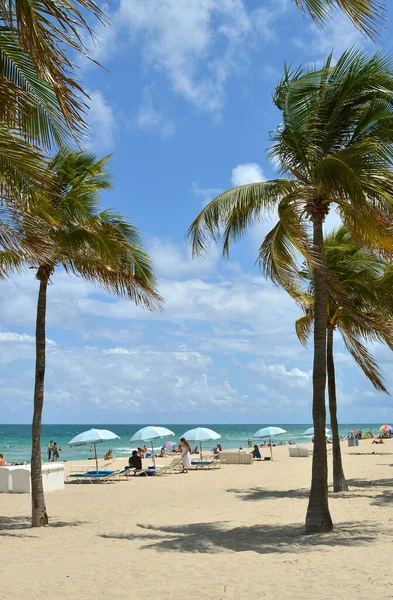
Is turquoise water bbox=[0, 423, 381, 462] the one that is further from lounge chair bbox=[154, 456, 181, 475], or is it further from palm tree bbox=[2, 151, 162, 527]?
palm tree bbox=[2, 151, 162, 527]

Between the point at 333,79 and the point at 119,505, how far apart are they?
1007cm

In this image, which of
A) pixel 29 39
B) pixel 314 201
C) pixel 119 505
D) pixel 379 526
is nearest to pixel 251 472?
pixel 119 505

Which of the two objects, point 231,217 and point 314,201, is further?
point 231,217

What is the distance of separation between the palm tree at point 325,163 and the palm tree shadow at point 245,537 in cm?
45

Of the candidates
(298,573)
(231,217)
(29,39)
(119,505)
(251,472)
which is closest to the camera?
(29,39)

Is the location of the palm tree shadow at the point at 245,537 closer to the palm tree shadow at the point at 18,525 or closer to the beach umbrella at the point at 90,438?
the palm tree shadow at the point at 18,525

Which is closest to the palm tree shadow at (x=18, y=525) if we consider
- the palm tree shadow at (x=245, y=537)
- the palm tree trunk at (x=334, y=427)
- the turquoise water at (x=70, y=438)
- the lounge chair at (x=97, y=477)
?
the palm tree shadow at (x=245, y=537)

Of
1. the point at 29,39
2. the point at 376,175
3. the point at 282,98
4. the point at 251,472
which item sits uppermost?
the point at 282,98

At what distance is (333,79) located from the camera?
8977 mm

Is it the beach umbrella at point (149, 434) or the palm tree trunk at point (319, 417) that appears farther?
the beach umbrella at point (149, 434)

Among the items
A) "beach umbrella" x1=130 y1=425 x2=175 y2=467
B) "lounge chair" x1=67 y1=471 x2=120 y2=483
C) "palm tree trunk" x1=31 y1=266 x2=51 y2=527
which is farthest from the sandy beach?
"beach umbrella" x1=130 y1=425 x2=175 y2=467

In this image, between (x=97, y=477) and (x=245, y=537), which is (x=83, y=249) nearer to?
(x=245, y=537)

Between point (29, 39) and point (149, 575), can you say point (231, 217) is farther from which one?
point (29, 39)

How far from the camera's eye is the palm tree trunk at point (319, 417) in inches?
348
